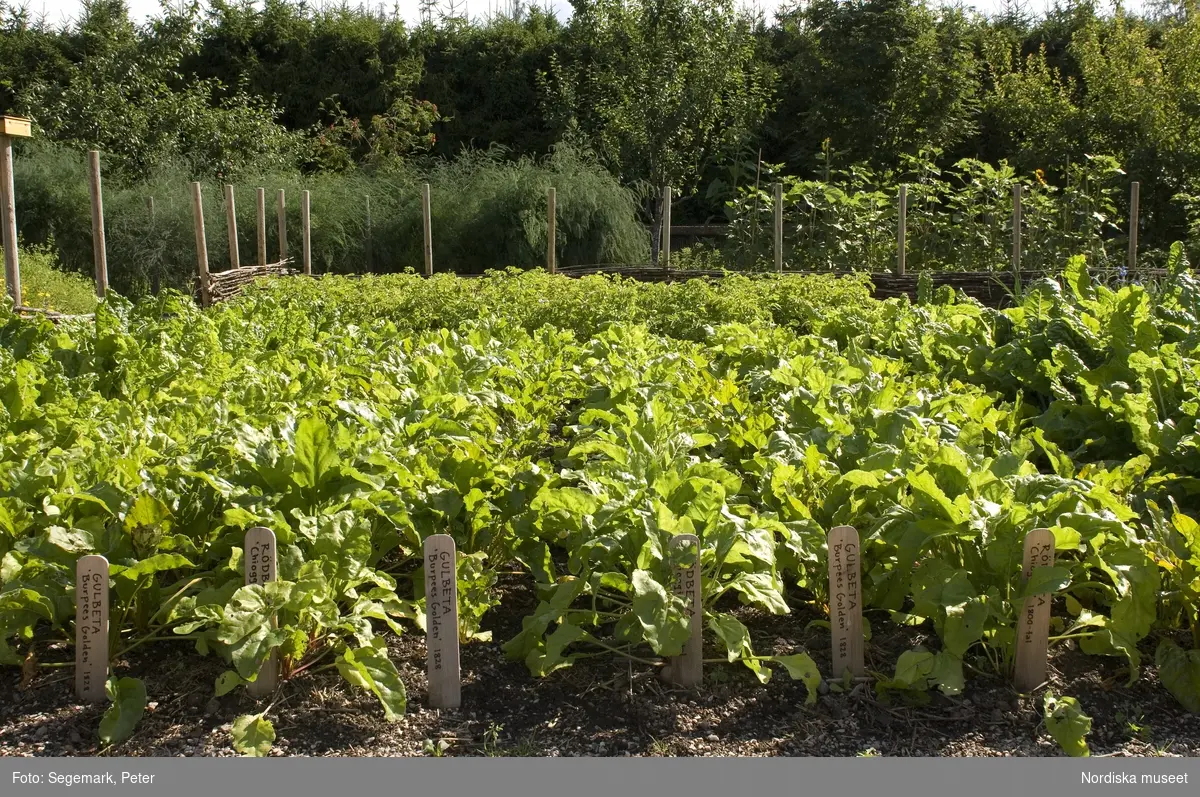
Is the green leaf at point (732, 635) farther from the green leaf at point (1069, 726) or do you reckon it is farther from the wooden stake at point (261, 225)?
the wooden stake at point (261, 225)

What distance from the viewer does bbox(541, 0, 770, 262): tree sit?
1670 centimetres

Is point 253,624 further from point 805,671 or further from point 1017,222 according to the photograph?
point 1017,222

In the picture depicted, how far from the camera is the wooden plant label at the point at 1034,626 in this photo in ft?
8.80

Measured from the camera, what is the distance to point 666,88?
16.5 meters

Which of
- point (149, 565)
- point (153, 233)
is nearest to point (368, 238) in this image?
point (153, 233)

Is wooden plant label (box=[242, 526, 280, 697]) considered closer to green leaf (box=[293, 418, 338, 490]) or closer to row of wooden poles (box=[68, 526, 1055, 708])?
row of wooden poles (box=[68, 526, 1055, 708])

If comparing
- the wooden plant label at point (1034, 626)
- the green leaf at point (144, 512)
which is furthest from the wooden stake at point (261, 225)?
the wooden plant label at point (1034, 626)

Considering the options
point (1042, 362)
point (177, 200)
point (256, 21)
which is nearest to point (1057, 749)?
point (1042, 362)

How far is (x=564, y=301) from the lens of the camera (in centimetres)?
807

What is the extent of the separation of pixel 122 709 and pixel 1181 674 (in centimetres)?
261

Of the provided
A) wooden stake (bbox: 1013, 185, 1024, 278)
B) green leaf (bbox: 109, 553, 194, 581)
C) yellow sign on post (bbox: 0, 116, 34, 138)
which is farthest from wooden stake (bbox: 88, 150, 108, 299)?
wooden stake (bbox: 1013, 185, 1024, 278)

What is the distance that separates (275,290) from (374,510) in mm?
7209

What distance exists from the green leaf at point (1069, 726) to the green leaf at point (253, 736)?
5.90 feet

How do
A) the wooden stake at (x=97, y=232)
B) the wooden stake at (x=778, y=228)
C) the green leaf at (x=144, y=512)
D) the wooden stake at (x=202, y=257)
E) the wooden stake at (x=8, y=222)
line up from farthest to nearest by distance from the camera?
the wooden stake at (x=778, y=228), the wooden stake at (x=202, y=257), the wooden stake at (x=97, y=232), the wooden stake at (x=8, y=222), the green leaf at (x=144, y=512)
